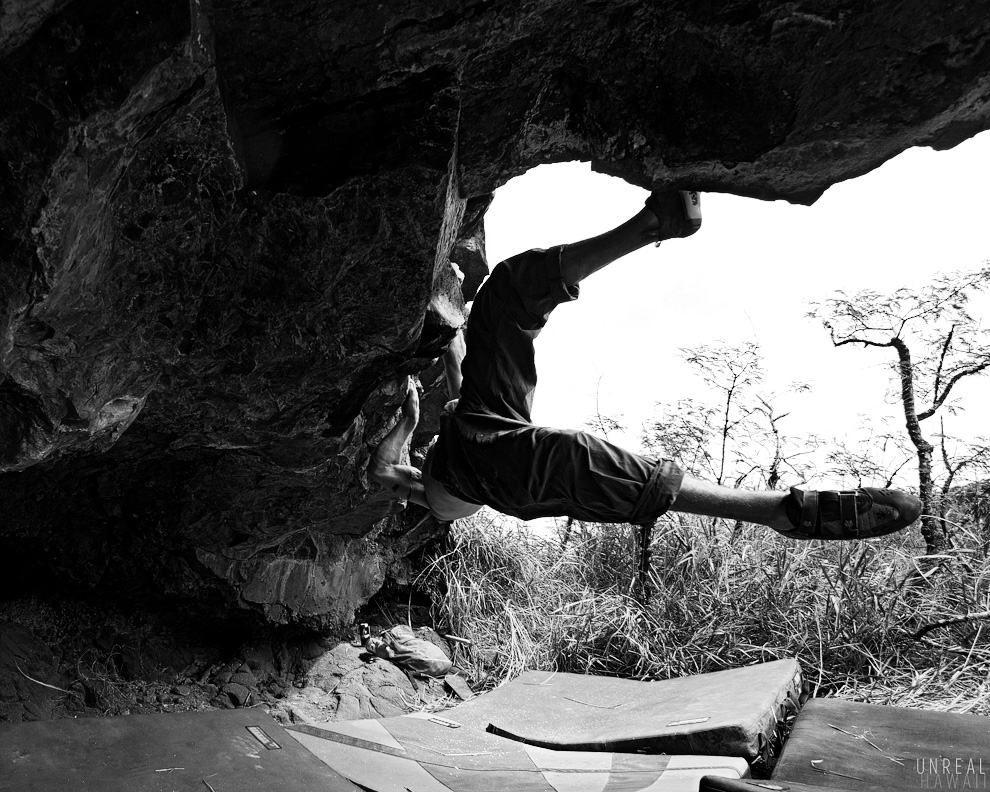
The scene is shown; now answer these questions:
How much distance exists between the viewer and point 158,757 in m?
2.95

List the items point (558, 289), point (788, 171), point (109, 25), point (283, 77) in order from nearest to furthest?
point (109, 25), point (283, 77), point (788, 171), point (558, 289)

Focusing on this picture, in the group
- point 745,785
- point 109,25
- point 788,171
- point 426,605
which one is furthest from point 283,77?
point 426,605

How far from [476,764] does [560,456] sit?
5.02 ft

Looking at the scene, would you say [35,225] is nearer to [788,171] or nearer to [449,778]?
[788,171]

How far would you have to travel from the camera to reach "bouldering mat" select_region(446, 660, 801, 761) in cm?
359

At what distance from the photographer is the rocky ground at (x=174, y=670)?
403 cm

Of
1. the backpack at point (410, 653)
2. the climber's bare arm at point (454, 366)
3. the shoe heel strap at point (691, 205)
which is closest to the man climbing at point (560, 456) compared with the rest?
the shoe heel strap at point (691, 205)

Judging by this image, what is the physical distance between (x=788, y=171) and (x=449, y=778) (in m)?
2.70

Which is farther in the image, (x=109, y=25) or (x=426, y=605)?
(x=426, y=605)

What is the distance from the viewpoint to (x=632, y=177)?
2.70 metres

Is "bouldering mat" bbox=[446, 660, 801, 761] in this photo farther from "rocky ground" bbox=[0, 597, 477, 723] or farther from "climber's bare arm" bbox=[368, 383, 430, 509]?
"climber's bare arm" bbox=[368, 383, 430, 509]

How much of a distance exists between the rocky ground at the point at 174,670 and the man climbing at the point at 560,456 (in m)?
2.08

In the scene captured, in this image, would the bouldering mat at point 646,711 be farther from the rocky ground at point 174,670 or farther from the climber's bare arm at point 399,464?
the climber's bare arm at point 399,464

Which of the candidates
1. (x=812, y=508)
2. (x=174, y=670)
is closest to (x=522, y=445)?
(x=812, y=508)
